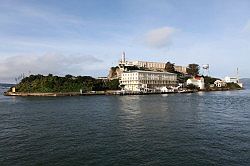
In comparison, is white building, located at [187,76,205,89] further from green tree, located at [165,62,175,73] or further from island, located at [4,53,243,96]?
green tree, located at [165,62,175,73]

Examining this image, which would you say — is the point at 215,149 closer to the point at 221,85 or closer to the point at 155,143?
the point at 155,143

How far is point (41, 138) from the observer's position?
30.8 m

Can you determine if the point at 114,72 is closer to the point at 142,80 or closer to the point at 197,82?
the point at 142,80

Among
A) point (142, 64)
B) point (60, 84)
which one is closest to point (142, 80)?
point (60, 84)

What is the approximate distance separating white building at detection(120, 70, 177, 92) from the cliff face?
1192cm

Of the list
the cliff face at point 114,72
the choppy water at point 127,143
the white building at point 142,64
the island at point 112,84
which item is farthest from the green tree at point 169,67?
the choppy water at point 127,143

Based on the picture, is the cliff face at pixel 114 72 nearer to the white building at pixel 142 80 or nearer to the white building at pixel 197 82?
the white building at pixel 142 80

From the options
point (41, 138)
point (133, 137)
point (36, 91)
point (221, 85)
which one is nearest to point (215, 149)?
point (133, 137)

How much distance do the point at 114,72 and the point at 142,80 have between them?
26.9 metres

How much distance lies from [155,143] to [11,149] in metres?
13.5

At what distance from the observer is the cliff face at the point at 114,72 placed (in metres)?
160

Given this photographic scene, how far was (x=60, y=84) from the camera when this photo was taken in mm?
129500

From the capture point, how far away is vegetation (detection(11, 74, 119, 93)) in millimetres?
128125

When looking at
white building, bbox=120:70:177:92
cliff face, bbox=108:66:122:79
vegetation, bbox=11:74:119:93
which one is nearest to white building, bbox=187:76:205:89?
white building, bbox=120:70:177:92
